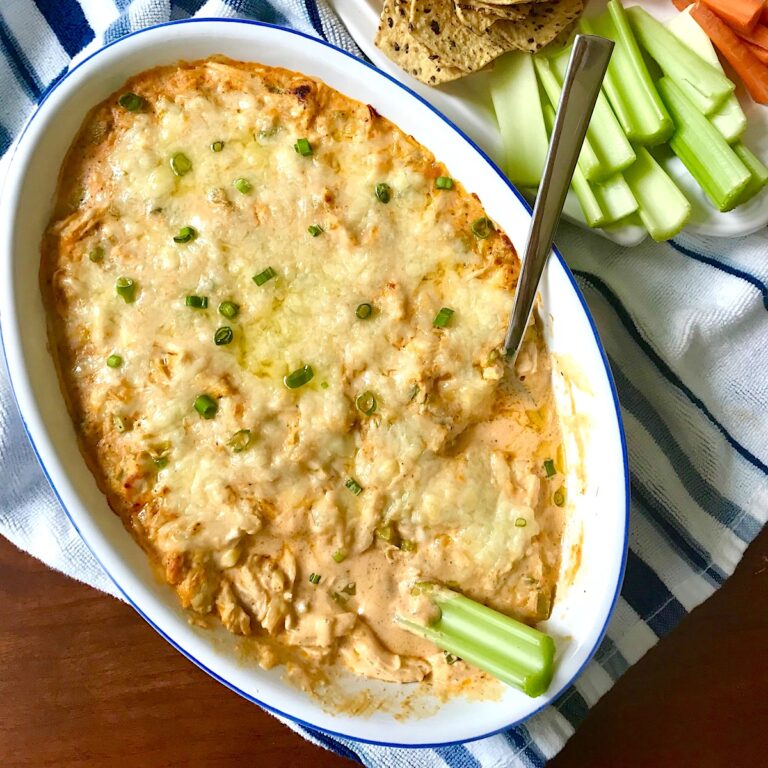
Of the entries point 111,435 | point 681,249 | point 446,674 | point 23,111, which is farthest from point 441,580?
point 23,111

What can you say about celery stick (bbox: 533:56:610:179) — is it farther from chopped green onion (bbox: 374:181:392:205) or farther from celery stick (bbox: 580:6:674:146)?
chopped green onion (bbox: 374:181:392:205)

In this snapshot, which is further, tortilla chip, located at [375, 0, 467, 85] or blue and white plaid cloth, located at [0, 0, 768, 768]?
blue and white plaid cloth, located at [0, 0, 768, 768]

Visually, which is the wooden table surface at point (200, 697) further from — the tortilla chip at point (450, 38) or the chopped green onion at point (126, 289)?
the tortilla chip at point (450, 38)

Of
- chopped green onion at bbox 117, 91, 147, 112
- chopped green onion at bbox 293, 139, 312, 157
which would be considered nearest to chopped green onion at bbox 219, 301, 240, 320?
chopped green onion at bbox 293, 139, 312, 157

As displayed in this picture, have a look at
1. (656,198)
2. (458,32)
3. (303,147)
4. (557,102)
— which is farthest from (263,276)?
(656,198)

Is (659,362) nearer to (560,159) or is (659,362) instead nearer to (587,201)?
(587,201)

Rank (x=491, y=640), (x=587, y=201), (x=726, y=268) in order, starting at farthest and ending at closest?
1. (x=726, y=268)
2. (x=587, y=201)
3. (x=491, y=640)

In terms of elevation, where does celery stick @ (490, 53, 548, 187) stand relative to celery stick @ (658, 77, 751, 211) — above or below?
above
